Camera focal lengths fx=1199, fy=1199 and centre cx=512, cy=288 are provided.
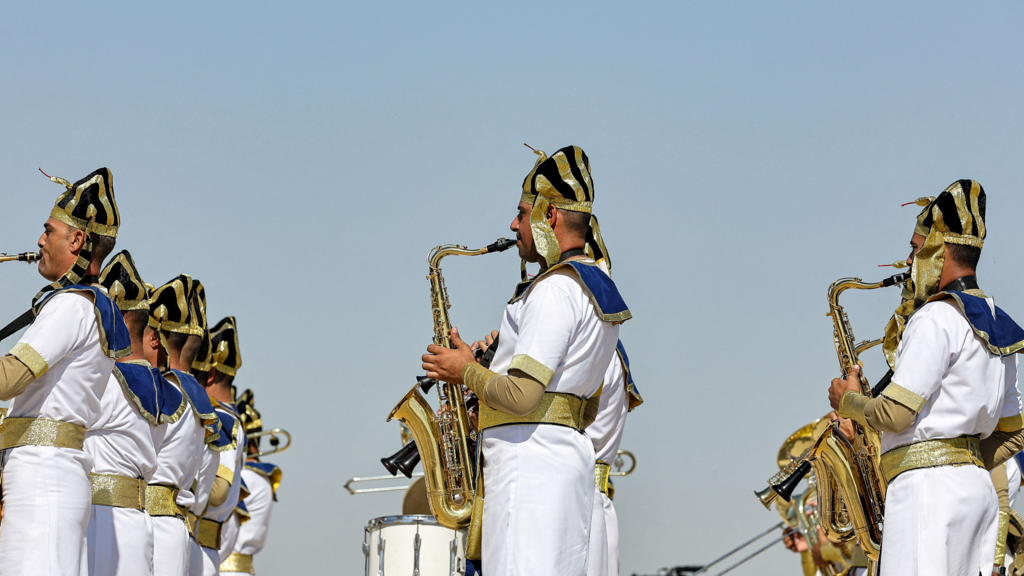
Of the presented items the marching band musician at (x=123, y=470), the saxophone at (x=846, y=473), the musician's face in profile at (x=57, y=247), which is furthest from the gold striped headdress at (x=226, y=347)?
the saxophone at (x=846, y=473)

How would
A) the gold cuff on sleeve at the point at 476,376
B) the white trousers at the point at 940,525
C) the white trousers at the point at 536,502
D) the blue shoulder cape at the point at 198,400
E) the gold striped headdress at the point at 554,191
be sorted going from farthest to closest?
the blue shoulder cape at the point at 198,400 → the white trousers at the point at 940,525 → the gold striped headdress at the point at 554,191 → the gold cuff on sleeve at the point at 476,376 → the white trousers at the point at 536,502

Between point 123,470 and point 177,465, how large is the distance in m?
0.95

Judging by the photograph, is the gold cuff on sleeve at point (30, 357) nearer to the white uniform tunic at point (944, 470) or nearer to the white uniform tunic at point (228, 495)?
the white uniform tunic at point (228, 495)

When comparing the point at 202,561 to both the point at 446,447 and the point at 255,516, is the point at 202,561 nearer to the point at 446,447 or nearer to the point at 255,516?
the point at 446,447

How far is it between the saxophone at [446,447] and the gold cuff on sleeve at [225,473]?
6.26 ft

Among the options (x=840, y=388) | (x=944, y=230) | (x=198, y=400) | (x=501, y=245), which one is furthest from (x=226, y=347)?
(x=944, y=230)

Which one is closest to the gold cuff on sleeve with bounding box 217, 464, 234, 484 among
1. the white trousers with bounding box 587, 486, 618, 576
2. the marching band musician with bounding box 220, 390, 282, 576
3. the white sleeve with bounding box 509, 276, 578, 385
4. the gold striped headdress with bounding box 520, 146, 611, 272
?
the marching band musician with bounding box 220, 390, 282, 576

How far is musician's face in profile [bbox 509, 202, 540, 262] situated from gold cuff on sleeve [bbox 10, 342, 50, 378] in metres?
2.29

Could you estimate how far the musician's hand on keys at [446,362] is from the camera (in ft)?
17.3

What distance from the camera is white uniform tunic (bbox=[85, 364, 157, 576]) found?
632 cm

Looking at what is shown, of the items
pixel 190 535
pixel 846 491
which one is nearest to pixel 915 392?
pixel 846 491

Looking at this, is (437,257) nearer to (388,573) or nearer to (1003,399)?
(388,573)

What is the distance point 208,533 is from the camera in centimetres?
908

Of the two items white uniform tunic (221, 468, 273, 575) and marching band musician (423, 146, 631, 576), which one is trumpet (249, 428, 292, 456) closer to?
white uniform tunic (221, 468, 273, 575)
